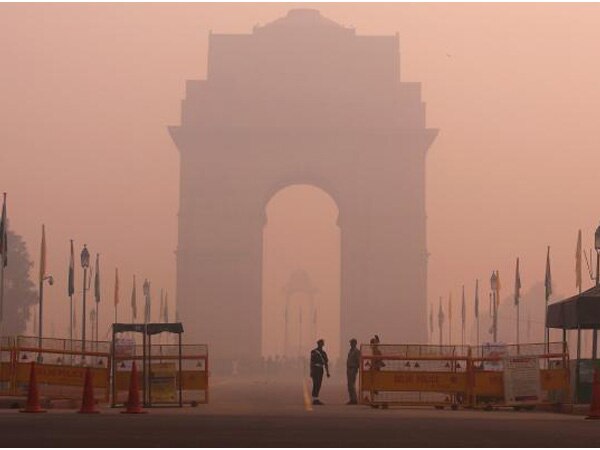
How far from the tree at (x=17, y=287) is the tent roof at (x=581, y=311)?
81433 millimetres

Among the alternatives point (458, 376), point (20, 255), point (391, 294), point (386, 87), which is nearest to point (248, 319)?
point (391, 294)

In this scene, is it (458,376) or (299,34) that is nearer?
(458,376)

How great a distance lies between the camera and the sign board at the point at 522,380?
31.4 m

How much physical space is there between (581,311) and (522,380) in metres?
2.05

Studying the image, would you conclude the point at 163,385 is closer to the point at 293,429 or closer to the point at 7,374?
the point at 7,374

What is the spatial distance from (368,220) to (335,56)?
946 centimetres

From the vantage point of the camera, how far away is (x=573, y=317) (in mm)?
30812

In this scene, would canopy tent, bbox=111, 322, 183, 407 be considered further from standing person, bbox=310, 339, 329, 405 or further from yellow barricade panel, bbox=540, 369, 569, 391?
yellow barricade panel, bbox=540, 369, 569, 391

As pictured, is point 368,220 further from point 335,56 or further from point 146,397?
point 146,397

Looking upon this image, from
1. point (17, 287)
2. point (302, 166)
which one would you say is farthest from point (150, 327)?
point (17, 287)

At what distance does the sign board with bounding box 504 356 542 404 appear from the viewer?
3141cm

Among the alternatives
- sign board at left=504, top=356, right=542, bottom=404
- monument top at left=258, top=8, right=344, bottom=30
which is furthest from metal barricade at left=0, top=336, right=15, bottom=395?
monument top at left=258, top=8, right=344, bottom=30

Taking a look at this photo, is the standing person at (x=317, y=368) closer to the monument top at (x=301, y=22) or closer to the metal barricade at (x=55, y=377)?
the metal barricade at (x=55, y=377)

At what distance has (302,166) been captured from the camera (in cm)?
9625
